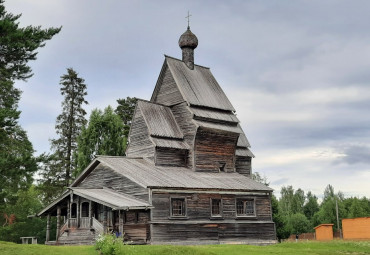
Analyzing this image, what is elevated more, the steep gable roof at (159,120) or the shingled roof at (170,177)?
the steep gable roof at (159,120)

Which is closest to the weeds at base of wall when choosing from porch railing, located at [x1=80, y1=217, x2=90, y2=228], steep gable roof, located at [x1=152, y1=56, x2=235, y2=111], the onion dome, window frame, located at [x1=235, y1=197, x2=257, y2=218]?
porch railing, located at [x1=80, y1=217, x2=90, y2=228]

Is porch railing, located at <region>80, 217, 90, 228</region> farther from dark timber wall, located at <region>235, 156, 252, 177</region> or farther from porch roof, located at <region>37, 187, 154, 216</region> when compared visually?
dark timber wall, located at <region>235, 156, 252, 177</region>

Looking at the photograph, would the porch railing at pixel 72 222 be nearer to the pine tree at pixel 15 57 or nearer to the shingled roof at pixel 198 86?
the pine tree at pixel 15 57

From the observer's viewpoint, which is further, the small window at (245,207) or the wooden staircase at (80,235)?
the small window at (245,207)

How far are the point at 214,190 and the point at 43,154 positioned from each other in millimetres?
14721

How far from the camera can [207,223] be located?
1399 inches

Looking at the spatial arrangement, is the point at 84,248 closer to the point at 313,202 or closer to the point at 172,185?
the point at 172,185

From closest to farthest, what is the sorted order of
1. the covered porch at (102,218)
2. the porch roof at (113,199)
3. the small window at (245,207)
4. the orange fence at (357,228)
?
1. the porch roof at (113,199)
2. the covered porch at (102,218)
3. the small window at (245,207)
4. the orange fence at (357,228)

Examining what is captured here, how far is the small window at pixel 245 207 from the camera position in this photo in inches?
1519

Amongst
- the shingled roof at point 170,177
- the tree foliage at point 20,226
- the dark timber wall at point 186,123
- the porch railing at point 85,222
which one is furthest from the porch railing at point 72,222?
the tree foliage at point 20,226

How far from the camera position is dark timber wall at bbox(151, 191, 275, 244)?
32.7 metres

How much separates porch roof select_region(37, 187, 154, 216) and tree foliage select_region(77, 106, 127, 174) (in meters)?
13.0

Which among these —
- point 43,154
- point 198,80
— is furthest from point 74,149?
point 43,154

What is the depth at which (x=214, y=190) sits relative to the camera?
36312 millimetres
